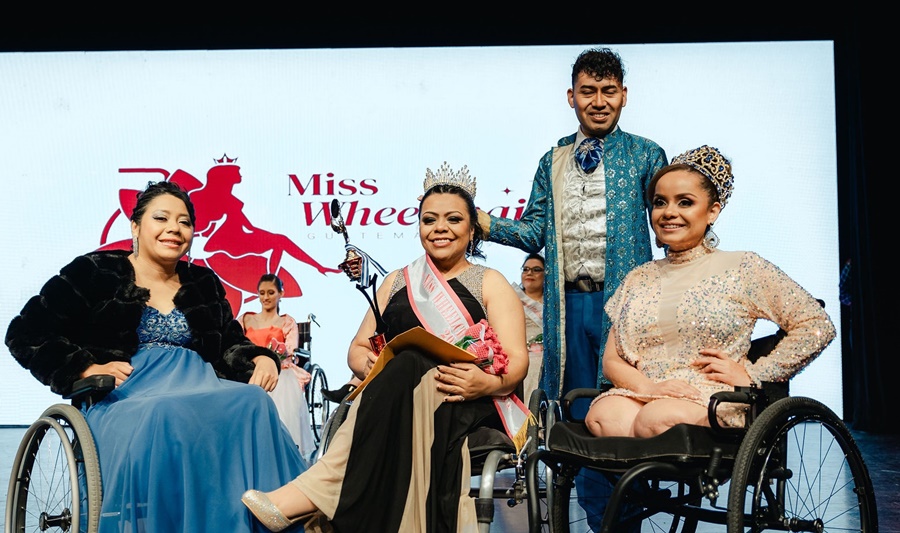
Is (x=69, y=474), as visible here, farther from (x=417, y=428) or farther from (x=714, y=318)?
(x=714, y=318)

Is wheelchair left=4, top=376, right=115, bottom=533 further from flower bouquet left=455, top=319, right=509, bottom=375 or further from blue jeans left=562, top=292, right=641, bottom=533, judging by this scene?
blue jeans left=562, top=292, right=641, bottom=533

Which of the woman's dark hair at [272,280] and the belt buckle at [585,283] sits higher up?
the woman's dark hair at [272,280]

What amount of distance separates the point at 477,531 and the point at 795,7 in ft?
15.8

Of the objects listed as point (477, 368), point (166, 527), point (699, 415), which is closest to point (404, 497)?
point (477, 368)

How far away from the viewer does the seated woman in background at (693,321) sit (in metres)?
2.19

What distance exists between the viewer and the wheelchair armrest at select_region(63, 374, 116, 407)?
2316 mm

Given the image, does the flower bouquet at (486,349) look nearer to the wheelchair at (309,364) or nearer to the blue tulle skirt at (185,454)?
the blue tulle skirt at (185,454)

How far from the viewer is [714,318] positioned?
2271 millimetres

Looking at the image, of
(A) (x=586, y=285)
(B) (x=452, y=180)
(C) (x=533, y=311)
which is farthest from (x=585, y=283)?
(C) (x=533, y=311)

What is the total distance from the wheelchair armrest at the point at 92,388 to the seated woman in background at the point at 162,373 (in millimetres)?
23

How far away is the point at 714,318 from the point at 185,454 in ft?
4.10

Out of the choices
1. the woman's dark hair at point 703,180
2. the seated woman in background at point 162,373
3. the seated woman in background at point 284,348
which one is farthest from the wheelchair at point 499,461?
the seated woman in background at point 284,348

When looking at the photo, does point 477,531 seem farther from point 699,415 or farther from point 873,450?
point 873,450

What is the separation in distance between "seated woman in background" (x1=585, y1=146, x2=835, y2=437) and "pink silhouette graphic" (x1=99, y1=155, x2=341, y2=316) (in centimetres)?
366
